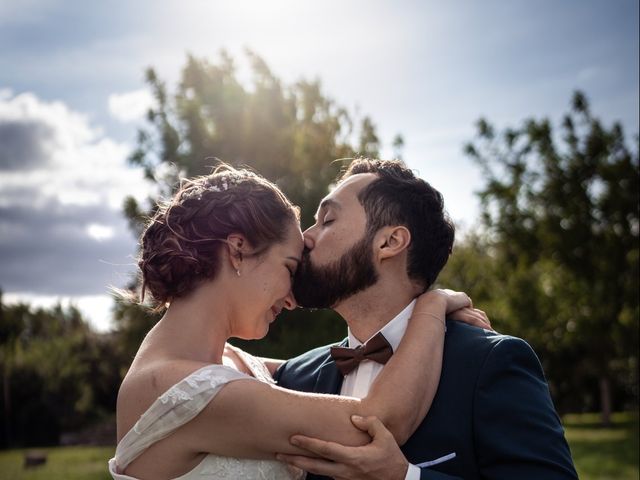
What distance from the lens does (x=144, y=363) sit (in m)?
3.10

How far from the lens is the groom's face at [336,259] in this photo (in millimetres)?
3803

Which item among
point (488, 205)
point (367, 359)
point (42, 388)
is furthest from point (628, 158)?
point (42, 388)

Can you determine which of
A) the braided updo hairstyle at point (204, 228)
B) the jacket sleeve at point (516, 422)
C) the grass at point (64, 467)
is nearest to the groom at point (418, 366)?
the jacket sleeve at point (516, 422)

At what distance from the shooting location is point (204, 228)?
131 inches

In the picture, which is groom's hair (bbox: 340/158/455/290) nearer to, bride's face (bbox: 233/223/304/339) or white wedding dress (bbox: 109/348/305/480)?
bride's face (bbox: 233/223/304/339)

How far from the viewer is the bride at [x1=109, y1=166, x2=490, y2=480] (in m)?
2.95

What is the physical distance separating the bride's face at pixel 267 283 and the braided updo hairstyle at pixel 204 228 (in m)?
0.05

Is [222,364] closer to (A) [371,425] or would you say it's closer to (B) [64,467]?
(A) [371,425]

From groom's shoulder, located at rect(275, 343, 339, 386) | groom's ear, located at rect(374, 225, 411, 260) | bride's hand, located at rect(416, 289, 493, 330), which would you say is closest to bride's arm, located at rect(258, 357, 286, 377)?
groom's shoulder, located at rect(275, 343, 339, 386)

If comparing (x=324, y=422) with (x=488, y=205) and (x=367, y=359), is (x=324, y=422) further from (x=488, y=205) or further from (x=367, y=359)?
(x=488, y=205)

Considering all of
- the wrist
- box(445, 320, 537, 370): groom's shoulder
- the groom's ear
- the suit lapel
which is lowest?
the suit lapel

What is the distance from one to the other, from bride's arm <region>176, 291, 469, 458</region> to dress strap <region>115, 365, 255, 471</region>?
0.14ft

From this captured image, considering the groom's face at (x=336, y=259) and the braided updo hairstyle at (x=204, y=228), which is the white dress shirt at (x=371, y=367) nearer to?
the groom's face at (x=336, y=259)

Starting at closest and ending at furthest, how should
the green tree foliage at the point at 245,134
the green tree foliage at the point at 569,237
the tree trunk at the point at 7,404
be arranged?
the green tree foliage at the point at 245,134, the green tree foliage at the point at 569,237, the tree trunk at the point at 7,404
